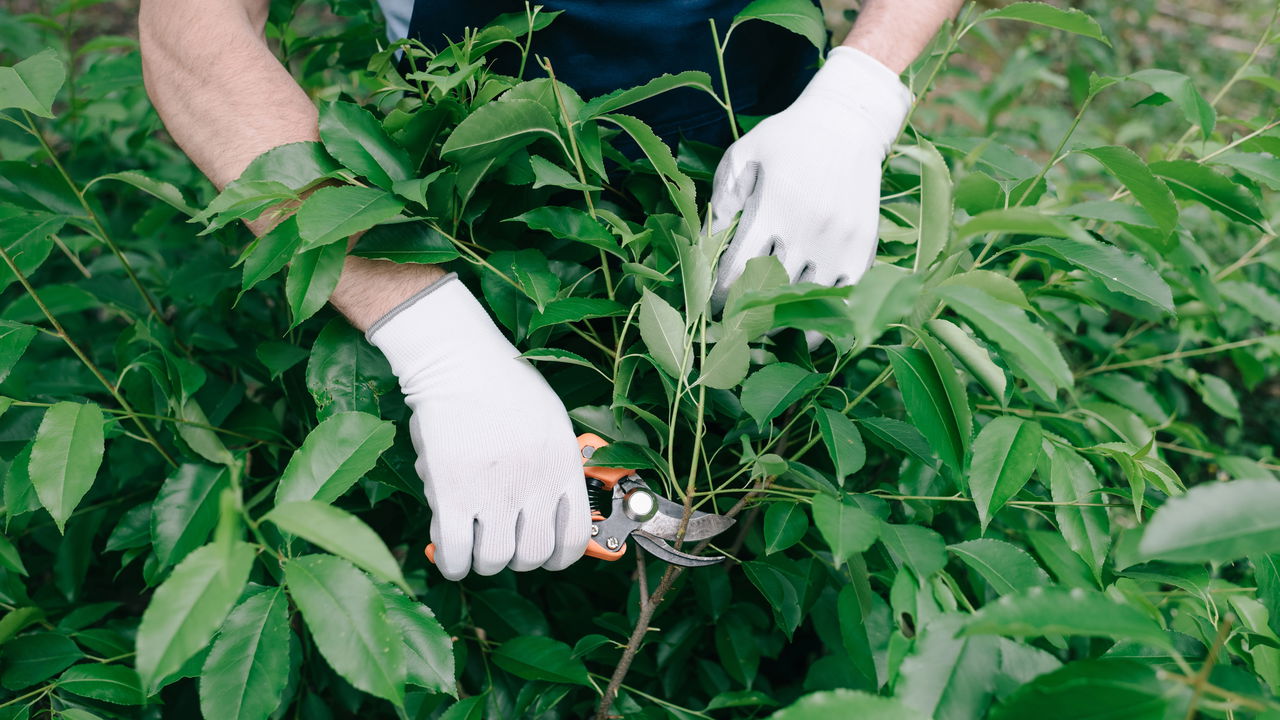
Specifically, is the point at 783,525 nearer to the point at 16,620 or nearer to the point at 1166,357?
the point at 16,620

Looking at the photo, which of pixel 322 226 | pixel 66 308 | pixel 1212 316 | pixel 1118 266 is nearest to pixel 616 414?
pixel 322 226

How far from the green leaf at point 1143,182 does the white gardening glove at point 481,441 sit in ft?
2.08

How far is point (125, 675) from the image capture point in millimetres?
840

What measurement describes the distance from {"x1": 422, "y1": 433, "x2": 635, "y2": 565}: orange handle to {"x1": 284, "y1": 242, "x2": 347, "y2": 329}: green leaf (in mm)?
311

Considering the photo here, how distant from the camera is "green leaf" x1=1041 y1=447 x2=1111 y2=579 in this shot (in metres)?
0.79

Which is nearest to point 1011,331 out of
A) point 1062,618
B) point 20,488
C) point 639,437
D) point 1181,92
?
point 1062,618

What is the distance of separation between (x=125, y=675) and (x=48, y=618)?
0.39 metres

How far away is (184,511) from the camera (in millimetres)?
934

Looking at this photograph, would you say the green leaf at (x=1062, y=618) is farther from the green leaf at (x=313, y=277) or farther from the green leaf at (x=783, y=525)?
the green leaf at (x=313, y=277)

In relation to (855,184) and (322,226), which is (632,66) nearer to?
(855,184)

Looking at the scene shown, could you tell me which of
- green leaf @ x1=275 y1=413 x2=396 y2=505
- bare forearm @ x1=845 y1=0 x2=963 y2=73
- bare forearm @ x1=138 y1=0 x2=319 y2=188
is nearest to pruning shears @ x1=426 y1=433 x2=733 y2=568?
green leaf @ x1=275 y1=413 x2=396 y2=505

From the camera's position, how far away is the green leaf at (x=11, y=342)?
0.84 m

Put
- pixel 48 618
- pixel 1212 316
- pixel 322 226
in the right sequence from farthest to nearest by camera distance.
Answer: pixel 1212 316 < pixel 48 618 < pixel 322 226

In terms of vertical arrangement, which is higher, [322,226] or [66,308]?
[322,226]
